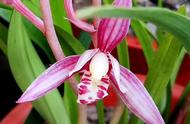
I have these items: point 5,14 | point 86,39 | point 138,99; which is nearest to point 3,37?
point 5,14

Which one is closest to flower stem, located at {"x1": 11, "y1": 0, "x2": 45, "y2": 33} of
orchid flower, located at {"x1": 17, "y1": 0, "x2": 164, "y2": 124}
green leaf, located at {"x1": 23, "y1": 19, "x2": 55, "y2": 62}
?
orchid flower, located at {"x1": 17, "y1": 0, "x2": 164, "y2": 124}

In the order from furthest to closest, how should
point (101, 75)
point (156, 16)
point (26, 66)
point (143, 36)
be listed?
point (143, 36) < point (26, 66) < point (101, 75) < point (156, 16)

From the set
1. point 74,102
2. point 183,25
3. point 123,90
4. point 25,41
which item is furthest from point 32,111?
point 183,25

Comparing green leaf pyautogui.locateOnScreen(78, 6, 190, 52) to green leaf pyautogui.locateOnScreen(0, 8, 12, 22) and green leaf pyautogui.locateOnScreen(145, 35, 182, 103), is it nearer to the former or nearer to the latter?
green leaf pyautogui.locateOnScreen(145, 35, 182, 103)

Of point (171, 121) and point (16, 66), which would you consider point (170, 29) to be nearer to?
point (16, 66)

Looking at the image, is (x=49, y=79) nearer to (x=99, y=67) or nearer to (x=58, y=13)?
(x=99, y=67)

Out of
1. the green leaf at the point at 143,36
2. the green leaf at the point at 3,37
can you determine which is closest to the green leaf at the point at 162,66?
the green leaf at the point at 143,36

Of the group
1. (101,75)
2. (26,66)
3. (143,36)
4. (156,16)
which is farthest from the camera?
(143,36)
